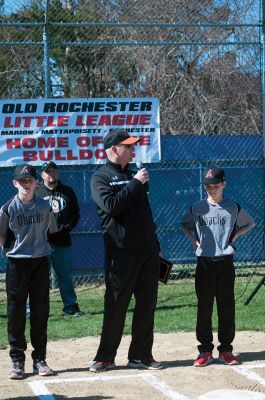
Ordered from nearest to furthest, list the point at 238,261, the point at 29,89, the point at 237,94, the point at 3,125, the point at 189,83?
the point at 3,125 → the point at 238,261 → the point at 29,89 → the point at 189,83 → the point at 237,94

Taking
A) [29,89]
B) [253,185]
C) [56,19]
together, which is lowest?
[253,185]

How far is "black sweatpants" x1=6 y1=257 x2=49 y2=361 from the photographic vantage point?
6977mm

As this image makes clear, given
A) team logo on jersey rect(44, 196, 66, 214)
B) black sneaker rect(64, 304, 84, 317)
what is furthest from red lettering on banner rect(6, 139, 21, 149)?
black sneaker rect(64, 304, 84, 317)

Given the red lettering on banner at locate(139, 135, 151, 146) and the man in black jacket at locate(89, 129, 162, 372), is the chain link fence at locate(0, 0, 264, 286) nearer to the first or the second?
the red lettering on banner at locate(139, 135, 151, 146)

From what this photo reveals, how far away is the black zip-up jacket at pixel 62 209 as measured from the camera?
33.3 ft

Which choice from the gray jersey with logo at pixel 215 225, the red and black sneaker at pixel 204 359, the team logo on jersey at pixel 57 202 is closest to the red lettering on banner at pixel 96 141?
the team logo on jersey at pixel 57 202

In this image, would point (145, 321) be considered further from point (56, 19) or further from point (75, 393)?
point (56, 19)

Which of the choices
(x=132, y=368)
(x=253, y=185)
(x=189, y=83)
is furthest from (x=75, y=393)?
(x=189, y=83)

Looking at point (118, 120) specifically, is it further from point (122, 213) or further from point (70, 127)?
point (122, 213)

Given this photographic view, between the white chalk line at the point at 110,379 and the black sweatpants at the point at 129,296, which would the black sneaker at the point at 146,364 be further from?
the white chalk line at the point at 110,379

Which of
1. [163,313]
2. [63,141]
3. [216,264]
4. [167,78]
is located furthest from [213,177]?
[167,78]

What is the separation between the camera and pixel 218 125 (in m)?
18.8

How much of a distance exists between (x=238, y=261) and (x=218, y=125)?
6.16m

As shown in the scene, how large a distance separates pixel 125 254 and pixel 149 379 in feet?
3.68
